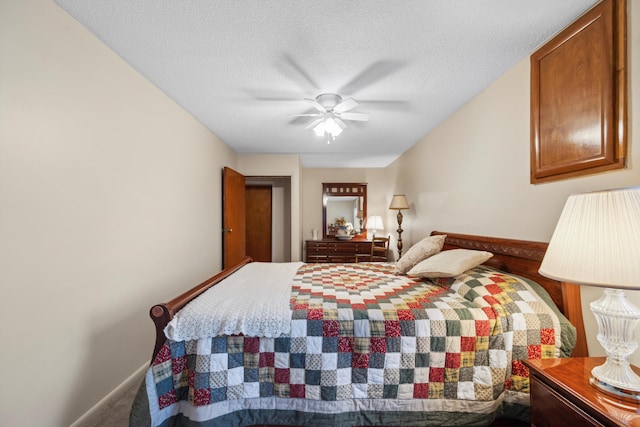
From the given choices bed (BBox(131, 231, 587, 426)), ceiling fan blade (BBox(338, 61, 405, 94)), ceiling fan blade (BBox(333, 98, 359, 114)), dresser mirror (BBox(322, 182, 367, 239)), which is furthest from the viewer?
dresser mirror (BBox(322, 182, 367, 239))

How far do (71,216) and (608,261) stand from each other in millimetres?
2484

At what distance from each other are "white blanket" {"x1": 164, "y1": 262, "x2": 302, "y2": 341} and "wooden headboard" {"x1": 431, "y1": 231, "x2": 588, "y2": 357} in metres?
1.53

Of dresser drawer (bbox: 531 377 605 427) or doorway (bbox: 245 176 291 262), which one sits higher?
doorway (bbox: 245 176 291 262)

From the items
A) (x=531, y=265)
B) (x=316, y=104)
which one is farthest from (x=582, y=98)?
(x=316, y=104)

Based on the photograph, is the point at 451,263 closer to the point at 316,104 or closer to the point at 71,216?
the point at 316,104

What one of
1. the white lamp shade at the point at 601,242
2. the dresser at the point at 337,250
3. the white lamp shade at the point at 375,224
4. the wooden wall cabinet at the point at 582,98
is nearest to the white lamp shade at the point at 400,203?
the white lamp shade at the point at 375,224

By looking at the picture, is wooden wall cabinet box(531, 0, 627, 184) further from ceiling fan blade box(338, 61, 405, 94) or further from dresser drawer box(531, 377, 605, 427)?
dresser drawer box(531, 377, 605, 427)

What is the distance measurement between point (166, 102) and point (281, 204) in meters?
3.48

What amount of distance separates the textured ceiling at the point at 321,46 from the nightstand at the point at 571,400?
5.99 ft

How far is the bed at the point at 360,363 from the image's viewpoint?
4.34 feet

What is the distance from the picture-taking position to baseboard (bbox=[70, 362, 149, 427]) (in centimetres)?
153

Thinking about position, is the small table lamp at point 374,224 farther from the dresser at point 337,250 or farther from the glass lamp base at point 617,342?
the glass lamp base at point 617,342

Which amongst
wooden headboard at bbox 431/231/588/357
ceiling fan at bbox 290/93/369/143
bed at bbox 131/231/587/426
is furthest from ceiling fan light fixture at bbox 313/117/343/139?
bed at bbox 131/231/587/426

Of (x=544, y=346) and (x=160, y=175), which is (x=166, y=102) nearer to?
(x=160, y=175)
